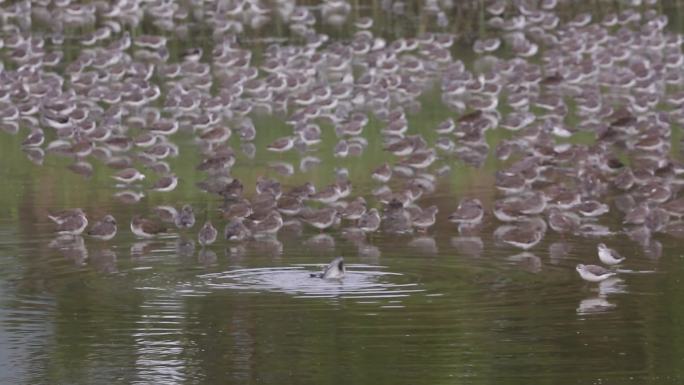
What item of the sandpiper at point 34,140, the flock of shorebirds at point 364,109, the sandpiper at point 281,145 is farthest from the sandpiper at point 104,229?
the sandpiper at point 34,140

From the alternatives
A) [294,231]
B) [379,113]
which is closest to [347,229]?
[294,231]

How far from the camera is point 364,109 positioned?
107ft

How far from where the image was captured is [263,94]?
33688 mm

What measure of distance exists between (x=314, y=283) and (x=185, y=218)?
397 centimetres

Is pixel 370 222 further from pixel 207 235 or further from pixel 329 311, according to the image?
pixel 329 311

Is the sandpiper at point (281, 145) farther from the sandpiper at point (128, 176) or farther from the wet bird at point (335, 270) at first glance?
the wet bird at point (335, 270)

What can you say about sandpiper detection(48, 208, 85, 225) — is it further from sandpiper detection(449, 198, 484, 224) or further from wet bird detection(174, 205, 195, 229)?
sandpiper detection(449, 198, 484, 224)

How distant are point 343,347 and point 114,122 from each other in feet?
50.8

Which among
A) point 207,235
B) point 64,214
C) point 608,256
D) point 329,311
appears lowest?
point 329,311

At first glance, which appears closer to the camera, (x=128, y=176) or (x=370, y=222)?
(x=370, y=222)

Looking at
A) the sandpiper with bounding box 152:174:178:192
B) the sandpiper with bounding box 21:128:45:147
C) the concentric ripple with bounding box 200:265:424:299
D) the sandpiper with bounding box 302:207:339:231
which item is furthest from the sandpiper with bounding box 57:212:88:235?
the sandpiper with bounding box 21:128:45:147

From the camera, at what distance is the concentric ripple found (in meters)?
17.1

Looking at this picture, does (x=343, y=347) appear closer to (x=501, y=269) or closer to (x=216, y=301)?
(x=216, y=301)

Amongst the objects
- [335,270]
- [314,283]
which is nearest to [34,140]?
[314,283]
